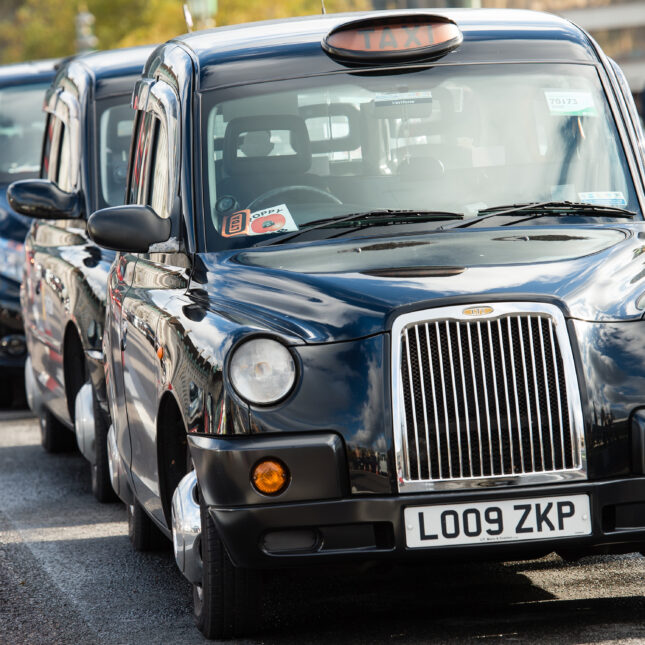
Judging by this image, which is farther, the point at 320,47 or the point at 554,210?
the point at 320,47

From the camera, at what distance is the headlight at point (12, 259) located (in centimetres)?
1214

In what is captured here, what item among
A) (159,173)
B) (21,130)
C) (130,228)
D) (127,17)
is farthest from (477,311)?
(127,17)

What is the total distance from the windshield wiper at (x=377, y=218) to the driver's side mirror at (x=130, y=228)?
438 millimetres

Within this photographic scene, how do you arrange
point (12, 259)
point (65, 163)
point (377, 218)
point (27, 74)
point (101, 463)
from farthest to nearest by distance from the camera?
point (27, 74), point (12, 259), point (65, 163), point (101, 463), point (377, 218)

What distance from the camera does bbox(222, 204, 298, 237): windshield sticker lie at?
19.1 feet

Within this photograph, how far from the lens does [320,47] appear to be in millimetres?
6242

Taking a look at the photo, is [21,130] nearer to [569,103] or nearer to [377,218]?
[569,103]

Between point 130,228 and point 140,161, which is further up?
point 140,161

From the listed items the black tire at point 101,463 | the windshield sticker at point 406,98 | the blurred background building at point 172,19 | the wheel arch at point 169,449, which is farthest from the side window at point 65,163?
the blurred background building at point 172,19

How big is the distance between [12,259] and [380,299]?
7687 mm

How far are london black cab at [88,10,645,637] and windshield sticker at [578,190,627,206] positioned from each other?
0.01 m

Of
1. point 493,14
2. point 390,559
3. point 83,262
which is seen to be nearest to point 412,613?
point 390,559

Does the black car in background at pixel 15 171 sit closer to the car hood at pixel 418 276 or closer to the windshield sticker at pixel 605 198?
the car hood at pixel 418 276

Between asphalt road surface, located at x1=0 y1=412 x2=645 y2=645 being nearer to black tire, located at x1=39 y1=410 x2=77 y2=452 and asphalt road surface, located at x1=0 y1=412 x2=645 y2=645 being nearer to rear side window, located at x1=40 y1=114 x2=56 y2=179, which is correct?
black tire, located at x1=39 y1=410 x2=77 y2=452
